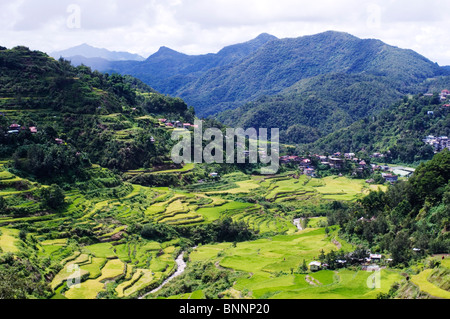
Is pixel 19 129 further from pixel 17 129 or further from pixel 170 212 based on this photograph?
pixel 170 212

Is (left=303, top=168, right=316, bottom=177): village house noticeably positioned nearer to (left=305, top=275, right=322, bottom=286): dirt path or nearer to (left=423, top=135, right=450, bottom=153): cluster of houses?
(left=423, top=135, right=450, bottom=153): cluster of houses

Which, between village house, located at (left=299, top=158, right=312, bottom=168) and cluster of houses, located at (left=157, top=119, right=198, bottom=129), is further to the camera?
village house, located at (left=299, top=158, right=312, bottom=168)

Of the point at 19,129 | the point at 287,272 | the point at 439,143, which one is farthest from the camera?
the point at 439,143

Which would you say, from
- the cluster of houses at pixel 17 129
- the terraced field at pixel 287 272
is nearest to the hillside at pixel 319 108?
the cluster of houses at pixel 17 129

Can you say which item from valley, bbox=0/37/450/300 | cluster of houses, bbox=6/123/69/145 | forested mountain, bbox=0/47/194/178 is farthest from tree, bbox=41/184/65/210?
cluster of houses, bbox=6/123/69/145

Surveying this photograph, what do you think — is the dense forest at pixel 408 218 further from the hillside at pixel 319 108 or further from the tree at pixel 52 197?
the hillside at pixel 319 108

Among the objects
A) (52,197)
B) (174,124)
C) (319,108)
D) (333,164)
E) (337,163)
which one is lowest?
(52,197)

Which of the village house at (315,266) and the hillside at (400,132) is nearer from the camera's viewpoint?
the village house at (315,266)

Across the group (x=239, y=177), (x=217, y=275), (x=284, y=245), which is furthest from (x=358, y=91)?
(x=217, y=275)

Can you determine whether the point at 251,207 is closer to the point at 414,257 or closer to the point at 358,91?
the point at 414,257

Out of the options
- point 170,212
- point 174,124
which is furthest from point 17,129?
point 174,124

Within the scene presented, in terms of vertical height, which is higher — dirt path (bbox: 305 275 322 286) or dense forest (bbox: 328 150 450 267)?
dense forest (bbox: 328 150 450 267)
